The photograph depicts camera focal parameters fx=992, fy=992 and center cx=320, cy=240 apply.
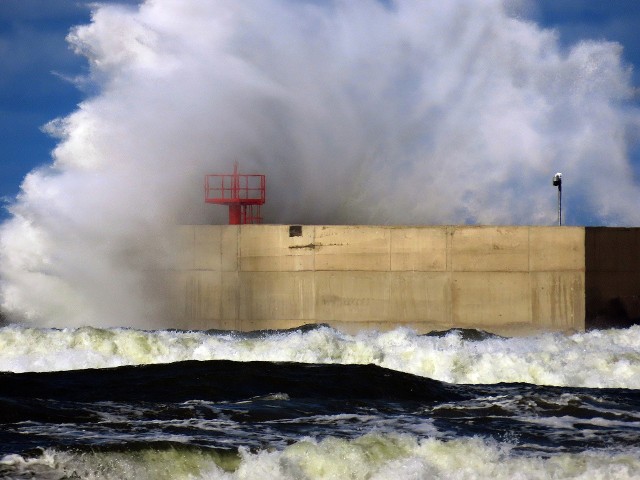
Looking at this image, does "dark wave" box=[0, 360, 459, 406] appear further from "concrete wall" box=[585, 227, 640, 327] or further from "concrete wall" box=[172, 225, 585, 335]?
"concrete wall" box=[585, 227, 640, 327]

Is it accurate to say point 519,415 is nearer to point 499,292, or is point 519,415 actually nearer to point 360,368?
point 360,368

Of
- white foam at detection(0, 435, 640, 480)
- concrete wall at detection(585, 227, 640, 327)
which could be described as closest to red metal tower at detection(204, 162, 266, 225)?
concrete wall at detection(585, 227, 640, 327)

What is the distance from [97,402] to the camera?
11.8 meters

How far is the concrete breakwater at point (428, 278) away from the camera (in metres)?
21.1

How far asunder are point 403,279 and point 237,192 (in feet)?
18.2

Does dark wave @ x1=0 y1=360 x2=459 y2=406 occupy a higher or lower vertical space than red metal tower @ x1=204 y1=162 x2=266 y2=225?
lower

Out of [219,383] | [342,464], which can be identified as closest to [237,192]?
[219,383]

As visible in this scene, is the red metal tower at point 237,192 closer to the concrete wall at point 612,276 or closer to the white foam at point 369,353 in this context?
the white foam at point 369,353

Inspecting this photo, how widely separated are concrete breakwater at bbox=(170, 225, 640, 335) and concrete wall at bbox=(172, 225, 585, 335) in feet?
0.07

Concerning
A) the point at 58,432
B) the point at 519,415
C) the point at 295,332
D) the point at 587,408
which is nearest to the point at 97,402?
the point at 58,432

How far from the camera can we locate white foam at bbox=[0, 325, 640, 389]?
15.4 m

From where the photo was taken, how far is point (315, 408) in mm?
11664

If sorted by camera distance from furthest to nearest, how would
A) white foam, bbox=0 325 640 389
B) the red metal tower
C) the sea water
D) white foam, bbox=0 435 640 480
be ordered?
1. the red metal tower
2. white foam, bbox=0 325 640 389
3. the sea water
4. white foam, bbox=0 435 640 480

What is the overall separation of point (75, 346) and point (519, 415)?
894cm
